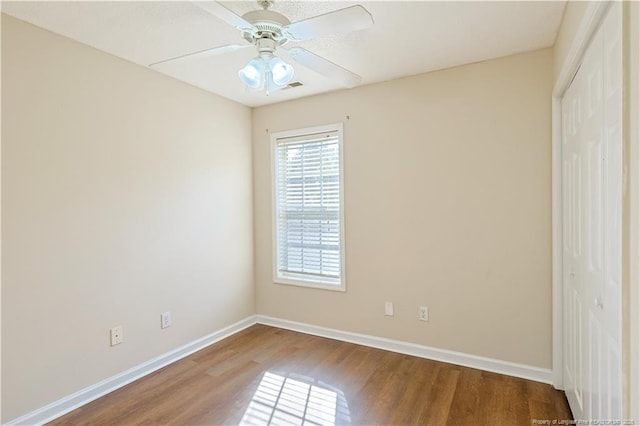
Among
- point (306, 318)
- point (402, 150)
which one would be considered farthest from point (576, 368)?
point (306, 318)

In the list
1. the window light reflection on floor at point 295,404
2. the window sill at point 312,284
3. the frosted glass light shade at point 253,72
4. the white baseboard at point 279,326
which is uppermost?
the frosted glass light shade at point 253,72

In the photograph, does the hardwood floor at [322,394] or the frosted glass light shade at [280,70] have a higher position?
the frosted glass light shade at [280,70]

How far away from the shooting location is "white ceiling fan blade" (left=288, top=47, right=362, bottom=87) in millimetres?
1948

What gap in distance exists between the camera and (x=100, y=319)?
250cm

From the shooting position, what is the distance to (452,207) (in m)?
2.89

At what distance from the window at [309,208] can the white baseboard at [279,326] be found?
0.49m

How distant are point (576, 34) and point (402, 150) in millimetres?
1563

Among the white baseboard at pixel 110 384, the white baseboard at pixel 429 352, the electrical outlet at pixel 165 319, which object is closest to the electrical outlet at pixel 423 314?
the white baseboard at pixel 429 352

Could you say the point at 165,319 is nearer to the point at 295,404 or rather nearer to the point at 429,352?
the point at 295,404

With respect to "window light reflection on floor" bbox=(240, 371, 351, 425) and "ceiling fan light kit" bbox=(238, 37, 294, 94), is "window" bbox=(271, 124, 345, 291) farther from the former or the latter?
"ceiling fan light kit" bbox=(238, 37, 294, 94)

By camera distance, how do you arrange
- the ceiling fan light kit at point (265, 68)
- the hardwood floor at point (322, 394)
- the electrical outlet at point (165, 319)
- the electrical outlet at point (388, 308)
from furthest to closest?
the electrical outlet at point (388, 308)
the electrical outlet at point (165, 319)
the hardwood floor at point (322, 394)
the ceiling fan light kit at point (265, 68)

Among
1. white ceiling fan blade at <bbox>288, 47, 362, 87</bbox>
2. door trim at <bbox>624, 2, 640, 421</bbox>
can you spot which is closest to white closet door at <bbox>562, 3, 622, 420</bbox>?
door trim at <bbox>624, 2, 640, 421</bbox>

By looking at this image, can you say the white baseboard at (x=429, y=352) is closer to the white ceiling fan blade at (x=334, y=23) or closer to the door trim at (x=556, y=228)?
the door trim at (x=556, y=228)

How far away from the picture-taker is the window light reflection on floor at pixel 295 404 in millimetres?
2184
